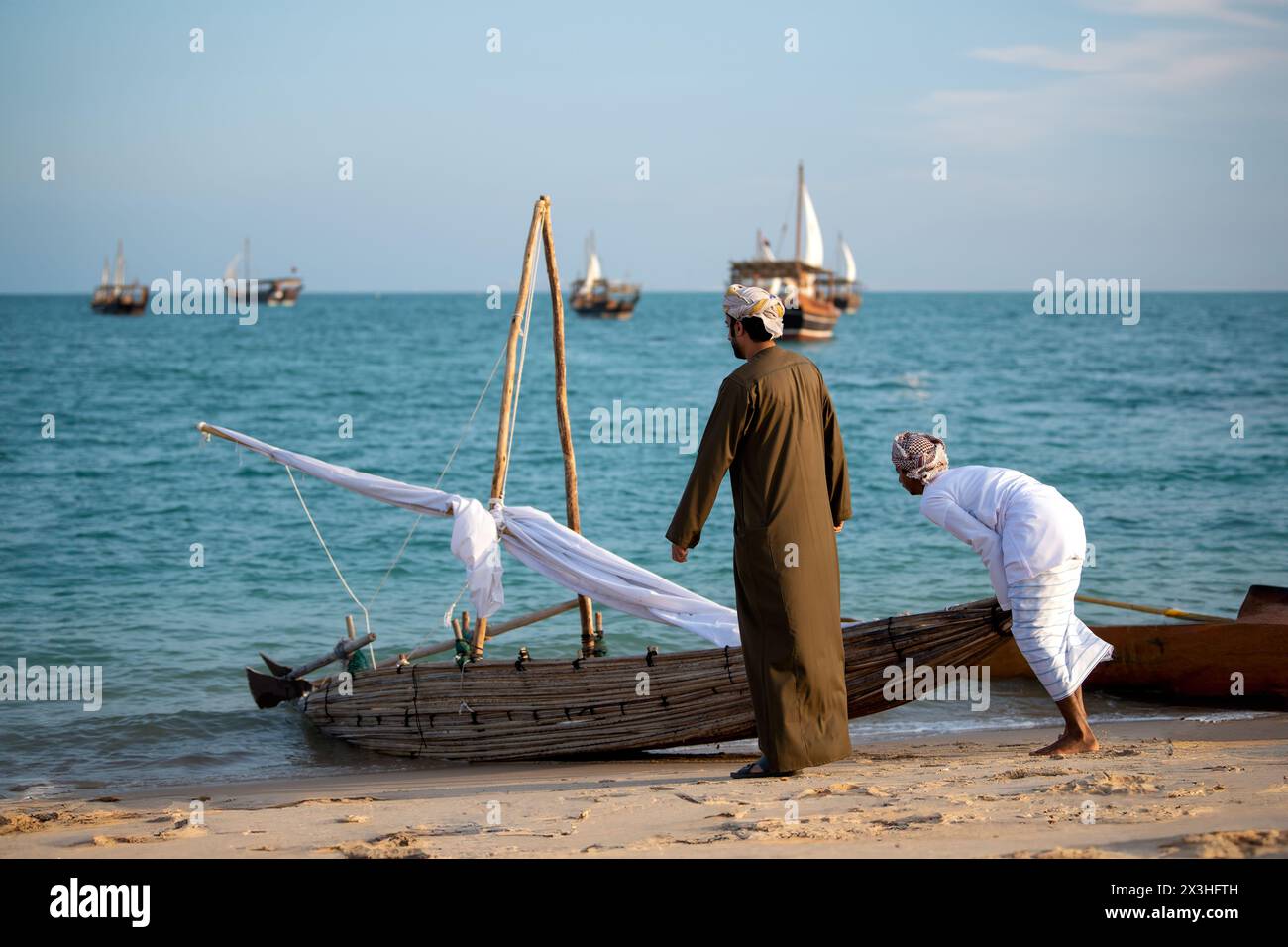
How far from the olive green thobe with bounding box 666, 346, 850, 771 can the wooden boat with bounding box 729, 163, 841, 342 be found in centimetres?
3826

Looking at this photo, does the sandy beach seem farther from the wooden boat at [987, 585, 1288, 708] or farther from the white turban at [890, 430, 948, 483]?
the white turban at [890, 430, 948, 483]

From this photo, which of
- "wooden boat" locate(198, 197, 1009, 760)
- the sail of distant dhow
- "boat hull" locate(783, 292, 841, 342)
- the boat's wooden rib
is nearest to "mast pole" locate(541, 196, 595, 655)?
"wooden boat" locate(198, 197, 1009, 760)

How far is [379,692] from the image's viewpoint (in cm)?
609

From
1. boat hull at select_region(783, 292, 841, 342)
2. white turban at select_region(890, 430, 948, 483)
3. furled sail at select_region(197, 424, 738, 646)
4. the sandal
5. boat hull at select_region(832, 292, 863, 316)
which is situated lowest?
the sandal

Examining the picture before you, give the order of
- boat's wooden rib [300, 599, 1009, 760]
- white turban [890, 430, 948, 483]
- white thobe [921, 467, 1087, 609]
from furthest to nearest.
→ boat's wooden rib [300, 599, 1009, 760]
white turban [890, 430, 948, 483]
white thobe [921, 467, 1087, 609]

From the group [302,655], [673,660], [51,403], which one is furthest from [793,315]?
[673,660]

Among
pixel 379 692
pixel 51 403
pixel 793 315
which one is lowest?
pixel 379 692

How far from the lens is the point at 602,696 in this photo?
544 centimetres

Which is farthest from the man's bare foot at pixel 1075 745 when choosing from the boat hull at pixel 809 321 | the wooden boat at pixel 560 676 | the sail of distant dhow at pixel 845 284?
the sail of distant dhow at pixel 845 284

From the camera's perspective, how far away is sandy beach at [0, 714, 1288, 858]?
3471mm

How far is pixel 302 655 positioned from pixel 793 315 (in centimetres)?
3588

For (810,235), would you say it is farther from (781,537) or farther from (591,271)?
(781,537)

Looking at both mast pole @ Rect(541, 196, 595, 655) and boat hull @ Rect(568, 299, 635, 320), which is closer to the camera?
mast pole @ Rect(541, 196, 595, 655)

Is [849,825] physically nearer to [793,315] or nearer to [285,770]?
[285,770]
